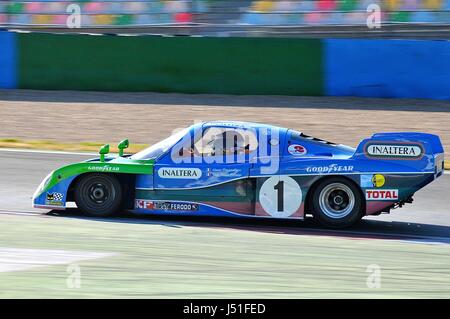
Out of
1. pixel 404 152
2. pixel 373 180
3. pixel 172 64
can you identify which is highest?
pixel 172 64

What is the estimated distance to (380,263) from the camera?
6.98m

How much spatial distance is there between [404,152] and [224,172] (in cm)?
191

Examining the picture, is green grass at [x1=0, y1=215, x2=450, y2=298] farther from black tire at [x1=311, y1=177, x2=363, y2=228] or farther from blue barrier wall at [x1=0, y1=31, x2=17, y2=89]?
blue barrier wall at [x1=0, y1=31, x2=17, y2=89]

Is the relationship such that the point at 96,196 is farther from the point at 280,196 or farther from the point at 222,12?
the point at 222,12

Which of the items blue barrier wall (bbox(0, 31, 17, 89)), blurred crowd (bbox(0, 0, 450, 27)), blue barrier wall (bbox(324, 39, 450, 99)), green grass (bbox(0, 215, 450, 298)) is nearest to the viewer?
green grass (bbox(0, 215, 450, 298))

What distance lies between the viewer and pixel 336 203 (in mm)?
9328

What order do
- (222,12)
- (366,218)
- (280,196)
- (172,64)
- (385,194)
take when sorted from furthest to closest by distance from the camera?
(222,12) → (172,64) → (366,218) → (280,196) → (385,194)

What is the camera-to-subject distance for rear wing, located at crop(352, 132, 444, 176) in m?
9.07

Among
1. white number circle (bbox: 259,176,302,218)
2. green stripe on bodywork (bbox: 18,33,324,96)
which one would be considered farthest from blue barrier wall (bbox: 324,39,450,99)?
white number circle (bbox: 259,176,302,218)

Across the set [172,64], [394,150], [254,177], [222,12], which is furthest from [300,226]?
[222,12]

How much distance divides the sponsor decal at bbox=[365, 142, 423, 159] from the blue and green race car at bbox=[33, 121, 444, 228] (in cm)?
1

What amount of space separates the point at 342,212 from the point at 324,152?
674 millimetres
